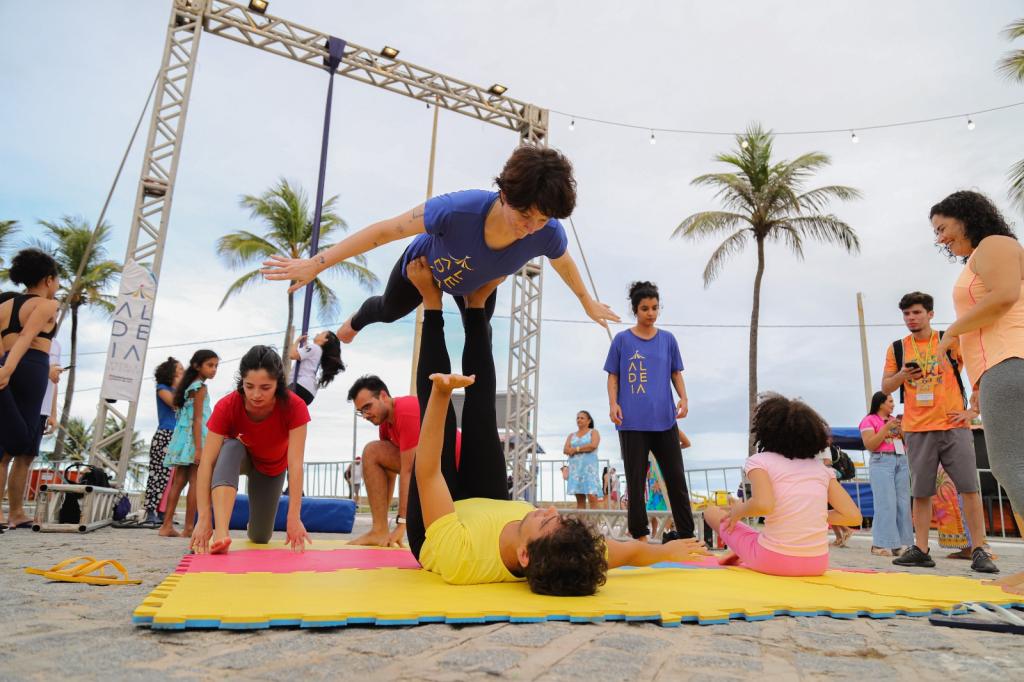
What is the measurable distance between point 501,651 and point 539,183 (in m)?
1.57

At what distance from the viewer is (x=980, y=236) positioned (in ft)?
8.80

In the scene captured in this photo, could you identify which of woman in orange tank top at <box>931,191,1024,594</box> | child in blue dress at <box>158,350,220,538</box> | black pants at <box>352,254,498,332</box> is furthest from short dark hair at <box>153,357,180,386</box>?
woman in orange tank top at <box>931,191,1024,594</box>

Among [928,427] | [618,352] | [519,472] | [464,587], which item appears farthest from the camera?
[519,472]

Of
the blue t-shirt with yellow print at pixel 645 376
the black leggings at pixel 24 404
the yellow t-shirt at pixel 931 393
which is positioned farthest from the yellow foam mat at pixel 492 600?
the black leggings at pixel 24 404

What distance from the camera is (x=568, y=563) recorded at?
196 cm

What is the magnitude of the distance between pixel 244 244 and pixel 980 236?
647 inches

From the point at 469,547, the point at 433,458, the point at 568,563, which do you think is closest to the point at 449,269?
the point at 433,458

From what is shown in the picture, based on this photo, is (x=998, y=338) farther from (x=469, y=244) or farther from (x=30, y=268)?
(x=30, y=268)

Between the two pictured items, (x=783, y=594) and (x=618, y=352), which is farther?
(x=618, y=352)

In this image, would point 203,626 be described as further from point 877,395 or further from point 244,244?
point 244,244

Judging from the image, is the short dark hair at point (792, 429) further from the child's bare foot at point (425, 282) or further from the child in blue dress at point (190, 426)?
the child in blue dress at point (190, 426)

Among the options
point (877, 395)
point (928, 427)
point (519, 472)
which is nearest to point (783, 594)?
point (928, 427)

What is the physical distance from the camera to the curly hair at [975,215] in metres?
2.68

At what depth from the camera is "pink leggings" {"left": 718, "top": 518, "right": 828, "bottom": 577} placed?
281 cm
